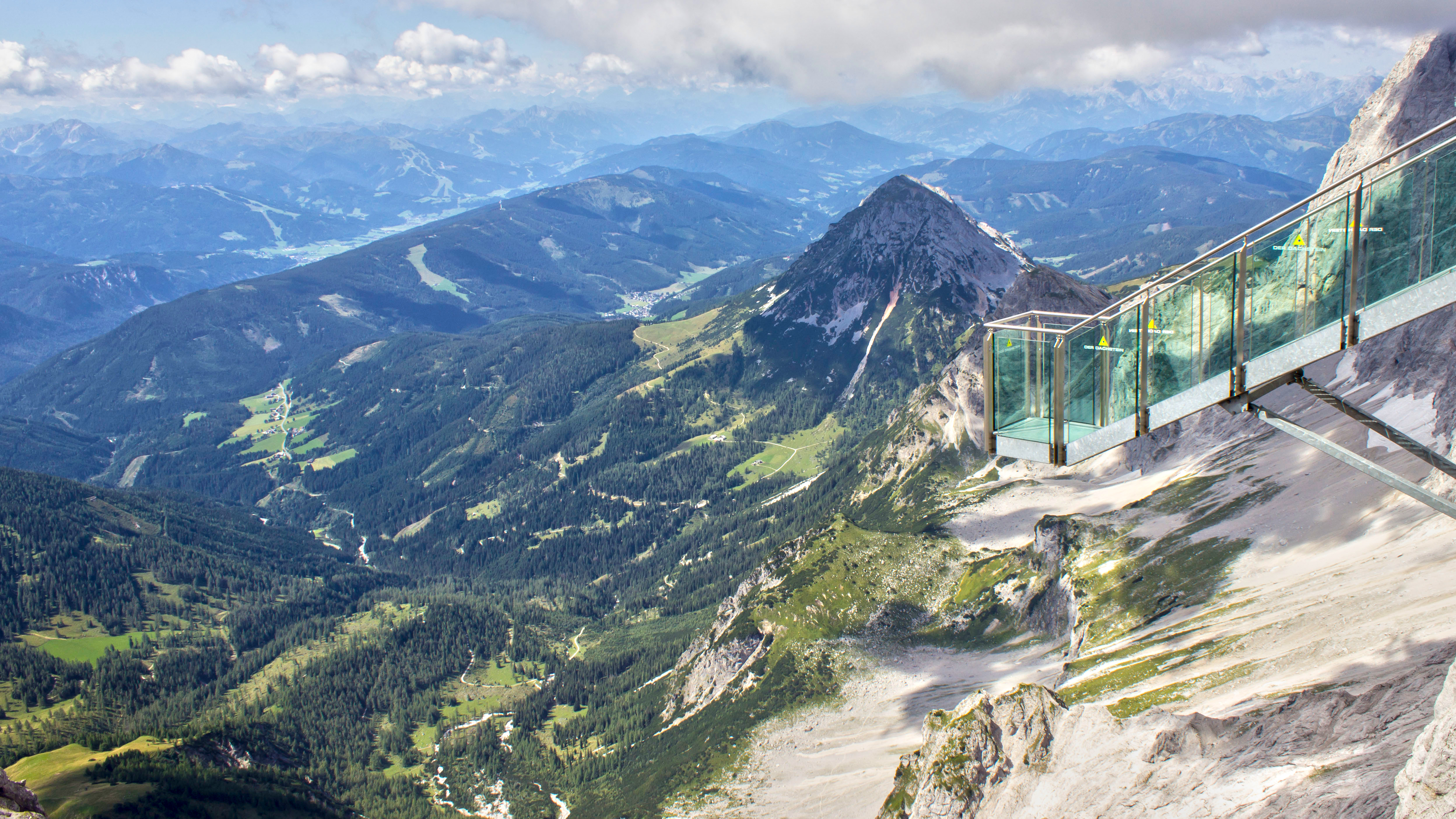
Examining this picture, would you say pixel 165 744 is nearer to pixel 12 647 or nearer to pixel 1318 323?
pixel 12 647

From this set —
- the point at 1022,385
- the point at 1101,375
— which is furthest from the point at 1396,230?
the point at 1022,385

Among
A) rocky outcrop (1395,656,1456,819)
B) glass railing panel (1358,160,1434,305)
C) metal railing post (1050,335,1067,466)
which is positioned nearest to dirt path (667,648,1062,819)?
rocky outcrop (1395,656,1456,819)

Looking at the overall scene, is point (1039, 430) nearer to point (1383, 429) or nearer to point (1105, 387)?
point (1105, 387)

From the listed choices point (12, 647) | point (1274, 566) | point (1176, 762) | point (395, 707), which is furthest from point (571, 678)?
point (1176, 762)

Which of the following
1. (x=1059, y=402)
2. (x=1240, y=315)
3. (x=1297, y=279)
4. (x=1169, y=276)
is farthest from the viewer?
(x=1059, y=402)

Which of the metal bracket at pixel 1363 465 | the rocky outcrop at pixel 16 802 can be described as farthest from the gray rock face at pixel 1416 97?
the rocky outcrop at pixel 16 802

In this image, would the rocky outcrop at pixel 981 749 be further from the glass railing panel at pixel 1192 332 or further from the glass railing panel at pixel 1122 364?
the glass railing panel at pixel 1192 332
